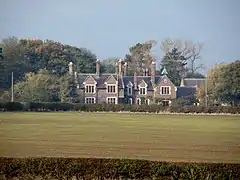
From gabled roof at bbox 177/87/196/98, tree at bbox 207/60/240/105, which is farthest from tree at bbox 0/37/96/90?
tree at bbox 207/60/240/105

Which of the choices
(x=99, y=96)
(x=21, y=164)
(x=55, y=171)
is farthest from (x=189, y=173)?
(x=99, y=96)

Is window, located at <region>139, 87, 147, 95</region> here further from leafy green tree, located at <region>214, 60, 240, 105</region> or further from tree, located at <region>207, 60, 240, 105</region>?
leafy green tree, located at <region>214, 60, 240, 105</region>

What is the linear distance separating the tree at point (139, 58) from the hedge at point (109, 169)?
1608 inches

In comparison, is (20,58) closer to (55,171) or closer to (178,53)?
(178,53)

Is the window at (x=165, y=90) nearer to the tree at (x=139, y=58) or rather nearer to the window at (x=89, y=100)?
the tree at (x=139, y=58)

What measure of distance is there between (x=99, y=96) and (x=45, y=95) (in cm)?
600

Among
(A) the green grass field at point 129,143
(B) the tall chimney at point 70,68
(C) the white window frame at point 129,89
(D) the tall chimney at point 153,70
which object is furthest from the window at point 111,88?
(A) the green grass field at point 129,143

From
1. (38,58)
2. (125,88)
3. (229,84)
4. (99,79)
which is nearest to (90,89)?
(99,79)

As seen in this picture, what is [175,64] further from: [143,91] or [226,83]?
[226,83]

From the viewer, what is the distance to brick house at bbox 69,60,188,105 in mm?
50688

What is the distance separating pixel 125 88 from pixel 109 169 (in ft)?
138

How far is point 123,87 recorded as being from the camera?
51.7 m

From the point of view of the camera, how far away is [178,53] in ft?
173

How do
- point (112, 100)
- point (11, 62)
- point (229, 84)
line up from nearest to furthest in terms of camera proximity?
point (229, 84) → point (11, 62) → point (112, 100)
